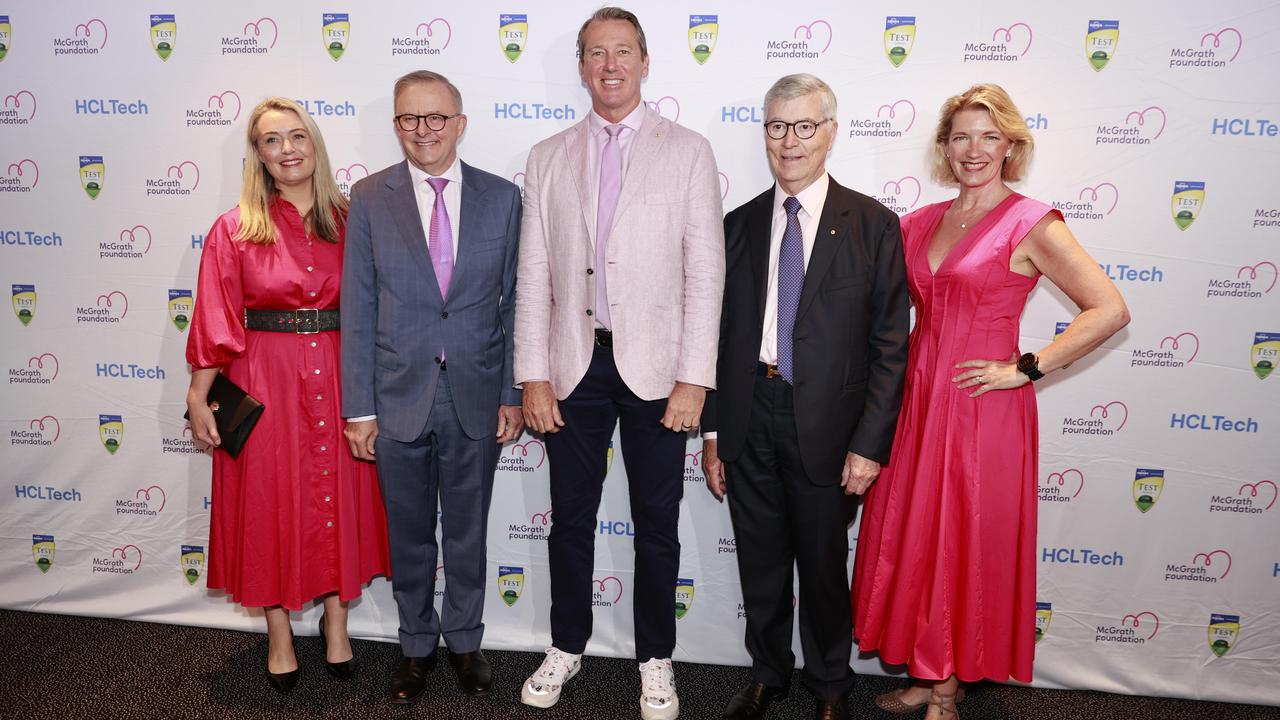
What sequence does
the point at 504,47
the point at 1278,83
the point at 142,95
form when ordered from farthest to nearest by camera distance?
the point at 142,95
the point at 504,47
the point at 1278,83

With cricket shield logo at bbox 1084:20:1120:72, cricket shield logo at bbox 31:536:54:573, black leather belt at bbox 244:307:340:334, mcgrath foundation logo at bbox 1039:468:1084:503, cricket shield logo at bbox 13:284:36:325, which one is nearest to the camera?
black leather belt at bbox 244:307:340:334

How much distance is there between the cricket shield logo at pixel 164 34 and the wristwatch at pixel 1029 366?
3220 millimetres

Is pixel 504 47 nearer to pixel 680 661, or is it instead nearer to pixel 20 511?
pixel 680 661

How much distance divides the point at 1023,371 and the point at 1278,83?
1447mm

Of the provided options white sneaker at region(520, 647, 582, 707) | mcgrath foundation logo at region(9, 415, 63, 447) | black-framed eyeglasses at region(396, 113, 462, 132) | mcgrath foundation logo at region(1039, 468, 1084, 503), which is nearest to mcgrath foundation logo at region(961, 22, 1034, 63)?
mcgrath foundation logo at region(1039, 468, 1084, 503)

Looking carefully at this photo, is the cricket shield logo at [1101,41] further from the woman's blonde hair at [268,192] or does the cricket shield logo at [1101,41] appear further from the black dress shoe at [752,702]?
the woman's blonde hair at [268,192]

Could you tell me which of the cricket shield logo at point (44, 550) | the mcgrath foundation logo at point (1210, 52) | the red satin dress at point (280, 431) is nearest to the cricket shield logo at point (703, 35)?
the red satin dress at point (280, 431)

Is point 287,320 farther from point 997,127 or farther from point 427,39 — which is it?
point 997,127

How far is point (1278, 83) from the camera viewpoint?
8.09ft

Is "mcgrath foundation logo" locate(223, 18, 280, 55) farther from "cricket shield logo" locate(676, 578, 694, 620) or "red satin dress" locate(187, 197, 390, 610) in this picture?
"cricket shield logo" locate(676, 578, 694, 620)

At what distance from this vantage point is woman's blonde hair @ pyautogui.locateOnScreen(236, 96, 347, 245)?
2.33 m

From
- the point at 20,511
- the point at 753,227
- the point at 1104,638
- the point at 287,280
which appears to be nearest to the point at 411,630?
the point at 287,280

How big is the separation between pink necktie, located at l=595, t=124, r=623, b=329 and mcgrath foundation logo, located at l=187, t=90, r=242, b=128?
159 cm

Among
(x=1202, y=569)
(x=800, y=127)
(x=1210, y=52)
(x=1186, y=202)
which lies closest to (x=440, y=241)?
(x=800, y=127)
